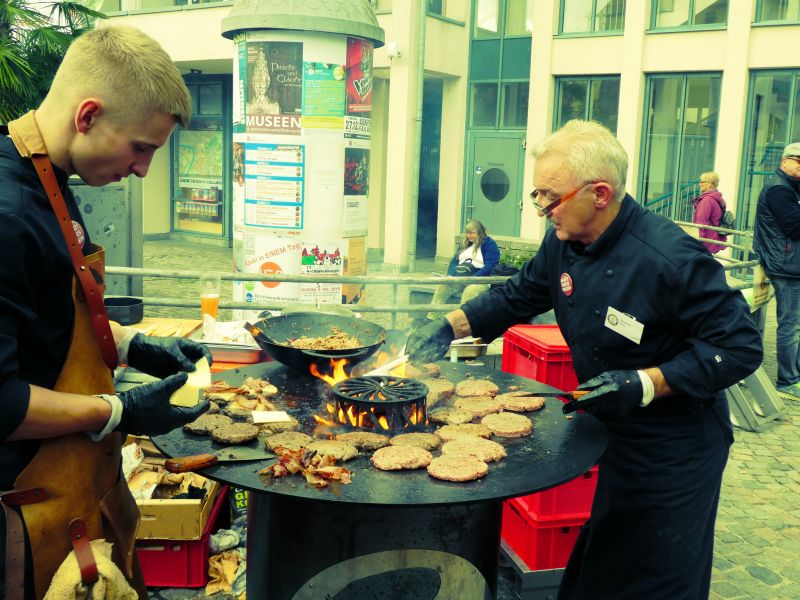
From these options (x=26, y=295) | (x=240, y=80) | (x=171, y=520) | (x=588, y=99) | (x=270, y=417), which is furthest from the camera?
(x=588, y=99)

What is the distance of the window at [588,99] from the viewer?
16594 millimetres

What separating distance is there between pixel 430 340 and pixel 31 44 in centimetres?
1209

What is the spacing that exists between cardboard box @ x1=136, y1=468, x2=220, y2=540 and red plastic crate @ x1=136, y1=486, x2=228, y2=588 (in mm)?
70

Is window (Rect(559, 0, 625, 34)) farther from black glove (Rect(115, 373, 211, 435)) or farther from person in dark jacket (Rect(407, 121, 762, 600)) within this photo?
black glove (Rect(115, 373, 211, 435))

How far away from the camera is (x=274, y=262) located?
8023 millimetres

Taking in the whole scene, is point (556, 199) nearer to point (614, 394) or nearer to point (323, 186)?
point (614, 394)

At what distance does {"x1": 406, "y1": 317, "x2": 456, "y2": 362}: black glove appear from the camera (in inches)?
151

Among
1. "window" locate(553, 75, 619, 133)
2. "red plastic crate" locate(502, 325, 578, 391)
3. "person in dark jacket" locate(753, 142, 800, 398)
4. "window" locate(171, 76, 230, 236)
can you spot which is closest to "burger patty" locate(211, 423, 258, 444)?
"red plastic crate" locate(502, 325, 578, 391)

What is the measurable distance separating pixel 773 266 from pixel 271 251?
5.07 m

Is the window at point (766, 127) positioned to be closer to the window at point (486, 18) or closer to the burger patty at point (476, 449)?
the window at point (486, 18)

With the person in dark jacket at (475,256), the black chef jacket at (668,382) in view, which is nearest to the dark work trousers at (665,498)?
the black chef jacket at (668,382)

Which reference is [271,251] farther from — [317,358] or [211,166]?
[211,166]

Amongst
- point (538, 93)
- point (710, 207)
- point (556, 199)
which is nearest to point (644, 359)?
point (556, 199)

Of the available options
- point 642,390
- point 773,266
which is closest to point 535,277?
point 642,390
